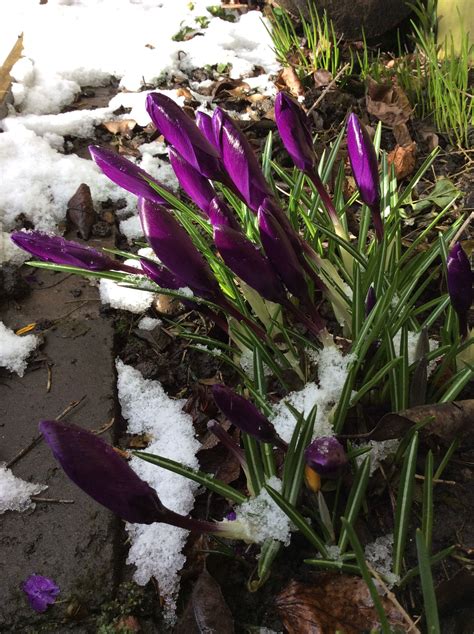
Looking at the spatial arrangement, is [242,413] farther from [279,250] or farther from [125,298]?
[125,298]

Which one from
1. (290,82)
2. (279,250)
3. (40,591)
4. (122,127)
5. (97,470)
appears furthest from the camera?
(290,82)

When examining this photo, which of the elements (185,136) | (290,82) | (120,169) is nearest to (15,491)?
(120,169)

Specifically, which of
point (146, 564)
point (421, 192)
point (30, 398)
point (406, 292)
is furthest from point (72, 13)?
point (146, 564)

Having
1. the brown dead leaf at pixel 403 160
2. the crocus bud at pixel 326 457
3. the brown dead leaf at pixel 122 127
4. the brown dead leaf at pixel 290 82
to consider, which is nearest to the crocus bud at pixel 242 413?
the crocus bud at pixel 326 457

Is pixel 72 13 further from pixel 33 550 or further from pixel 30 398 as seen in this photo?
pixel 33 550

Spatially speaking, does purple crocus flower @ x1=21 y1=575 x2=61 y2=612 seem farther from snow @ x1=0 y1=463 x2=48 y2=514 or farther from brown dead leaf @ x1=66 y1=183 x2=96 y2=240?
brown dead leaf @ x1=66 y1=183 x2=96 y2=240

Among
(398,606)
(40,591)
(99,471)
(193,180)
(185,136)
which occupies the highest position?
(185,136)

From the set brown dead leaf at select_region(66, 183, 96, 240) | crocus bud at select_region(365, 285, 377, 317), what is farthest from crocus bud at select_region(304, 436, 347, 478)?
brown dead leaf at select_region(66, 183, 96, 240)
